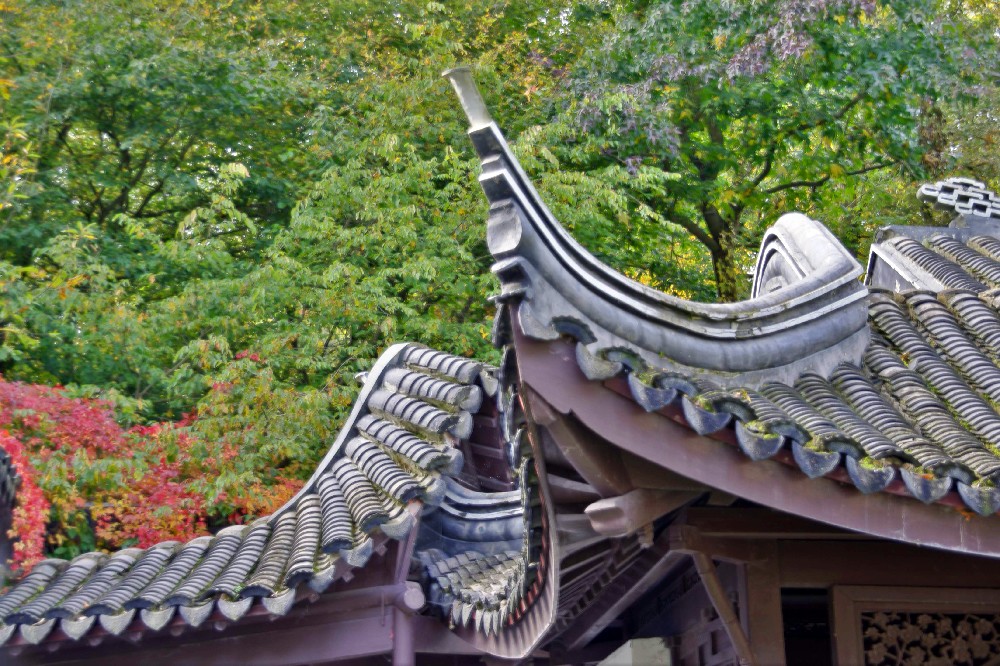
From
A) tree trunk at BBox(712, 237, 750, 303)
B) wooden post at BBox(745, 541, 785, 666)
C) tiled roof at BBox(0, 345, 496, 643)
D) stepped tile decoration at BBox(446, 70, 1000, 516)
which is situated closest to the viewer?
stepped tile decoration at BBox(446, 70, 1000, 516)

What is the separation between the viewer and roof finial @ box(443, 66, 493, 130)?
2947 mm

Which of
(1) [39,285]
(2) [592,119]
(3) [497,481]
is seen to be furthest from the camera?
(2) [592,119]

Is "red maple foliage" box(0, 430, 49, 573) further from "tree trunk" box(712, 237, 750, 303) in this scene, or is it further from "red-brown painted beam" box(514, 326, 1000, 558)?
Result: "tree trunk" box(712, 237, 750, 303)

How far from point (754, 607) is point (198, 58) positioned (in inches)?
410

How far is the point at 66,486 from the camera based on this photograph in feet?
28.0

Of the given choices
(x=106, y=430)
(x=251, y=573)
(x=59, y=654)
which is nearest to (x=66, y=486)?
(x=106, y=430)

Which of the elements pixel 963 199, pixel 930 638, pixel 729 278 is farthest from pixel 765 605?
pixel 729 278

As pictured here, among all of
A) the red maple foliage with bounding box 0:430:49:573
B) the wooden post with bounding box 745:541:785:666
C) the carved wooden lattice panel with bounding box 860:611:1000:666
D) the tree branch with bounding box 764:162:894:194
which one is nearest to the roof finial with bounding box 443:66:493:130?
the wooden post with bounding box 745:541:785:666

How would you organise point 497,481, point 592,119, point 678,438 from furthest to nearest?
point 592,119
point 497,481
point 678,438

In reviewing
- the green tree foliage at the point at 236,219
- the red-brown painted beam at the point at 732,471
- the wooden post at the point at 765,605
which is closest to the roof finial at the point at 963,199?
the wooden post at the point at 765,605

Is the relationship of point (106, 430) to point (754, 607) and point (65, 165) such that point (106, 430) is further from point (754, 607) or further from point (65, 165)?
point (754, 607)

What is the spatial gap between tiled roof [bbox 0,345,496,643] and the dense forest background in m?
2.72

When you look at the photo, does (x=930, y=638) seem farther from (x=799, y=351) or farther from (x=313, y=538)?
(x=313, y=538)

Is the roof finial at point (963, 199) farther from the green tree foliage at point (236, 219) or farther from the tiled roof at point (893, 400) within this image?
the green tree foliage at point (236, 219)
